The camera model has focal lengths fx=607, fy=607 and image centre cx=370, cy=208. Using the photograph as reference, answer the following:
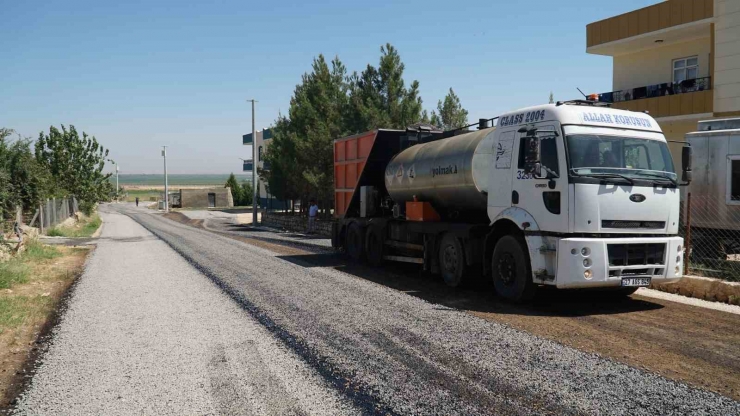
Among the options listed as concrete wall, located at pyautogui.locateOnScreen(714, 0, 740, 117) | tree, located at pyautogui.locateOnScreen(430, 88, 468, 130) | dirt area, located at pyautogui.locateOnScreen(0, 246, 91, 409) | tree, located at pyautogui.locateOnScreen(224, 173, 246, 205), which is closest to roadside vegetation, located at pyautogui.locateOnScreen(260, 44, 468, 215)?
tree, located at pyautogui.locateOnScreen(430, 88, 468, 130)

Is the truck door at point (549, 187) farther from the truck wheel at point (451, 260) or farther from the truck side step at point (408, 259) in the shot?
the truck side step at point (408, 259)

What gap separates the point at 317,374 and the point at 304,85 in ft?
103

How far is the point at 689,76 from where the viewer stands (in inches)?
845

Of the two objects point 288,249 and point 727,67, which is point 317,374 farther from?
point 727,67

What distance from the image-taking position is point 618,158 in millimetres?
9211

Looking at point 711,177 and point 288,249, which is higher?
point 711,177

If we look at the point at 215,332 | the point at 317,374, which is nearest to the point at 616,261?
the point at 317,374

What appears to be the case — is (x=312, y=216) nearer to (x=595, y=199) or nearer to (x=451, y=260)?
(x=451, y=260)

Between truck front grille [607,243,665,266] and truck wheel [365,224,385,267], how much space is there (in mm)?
6870

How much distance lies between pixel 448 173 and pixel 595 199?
3.81m

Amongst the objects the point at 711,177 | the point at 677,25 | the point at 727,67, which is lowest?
the point at 711,177

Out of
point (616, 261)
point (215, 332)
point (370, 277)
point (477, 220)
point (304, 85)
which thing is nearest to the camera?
point (215, 332)

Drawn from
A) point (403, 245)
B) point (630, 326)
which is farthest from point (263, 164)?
point (630, 326)

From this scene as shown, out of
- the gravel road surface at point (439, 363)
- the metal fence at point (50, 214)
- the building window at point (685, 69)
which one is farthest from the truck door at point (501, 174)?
the metal fence at point (50, 214)
